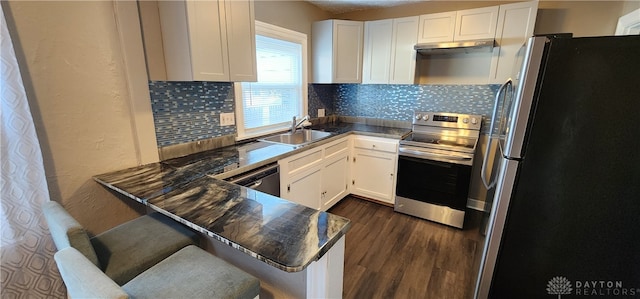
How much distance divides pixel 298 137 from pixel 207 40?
1.50 m

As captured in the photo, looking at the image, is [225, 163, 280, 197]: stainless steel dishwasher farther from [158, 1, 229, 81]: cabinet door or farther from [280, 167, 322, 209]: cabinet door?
[158, 1, 229, 81]: cabinet door

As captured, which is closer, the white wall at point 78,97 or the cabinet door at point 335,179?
the white wall at point 78,97

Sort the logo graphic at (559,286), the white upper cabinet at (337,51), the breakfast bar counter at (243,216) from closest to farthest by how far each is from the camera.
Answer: the breakfast bar counter at (243,216) < the logo graphic at (559,286) < the white upper cabinet at (337,51)

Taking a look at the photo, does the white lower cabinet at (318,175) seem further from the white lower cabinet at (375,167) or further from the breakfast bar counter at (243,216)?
the breakfast bar counter at (243,216)

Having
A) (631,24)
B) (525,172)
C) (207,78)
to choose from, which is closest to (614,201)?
(525,172)

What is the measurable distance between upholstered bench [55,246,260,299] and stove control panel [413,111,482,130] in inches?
106

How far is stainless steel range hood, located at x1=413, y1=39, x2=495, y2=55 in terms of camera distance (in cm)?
249

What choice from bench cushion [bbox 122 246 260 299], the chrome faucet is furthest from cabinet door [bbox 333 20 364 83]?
bench cushion [bbox 122 246 260 299]

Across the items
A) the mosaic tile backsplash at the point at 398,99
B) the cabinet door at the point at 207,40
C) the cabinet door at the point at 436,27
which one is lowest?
the mosaic tile backsplash at the point at 398,99

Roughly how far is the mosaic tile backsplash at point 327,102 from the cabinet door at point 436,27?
0.55m

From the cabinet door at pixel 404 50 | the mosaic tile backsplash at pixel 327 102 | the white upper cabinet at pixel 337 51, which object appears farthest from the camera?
the white upper cabinet at pixel 337 51

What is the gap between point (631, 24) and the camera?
6.79 feet

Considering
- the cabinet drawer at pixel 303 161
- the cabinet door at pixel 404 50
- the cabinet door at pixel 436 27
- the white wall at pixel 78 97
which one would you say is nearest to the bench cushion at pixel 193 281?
the white wall at pixel 78 97

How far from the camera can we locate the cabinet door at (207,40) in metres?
1.67
